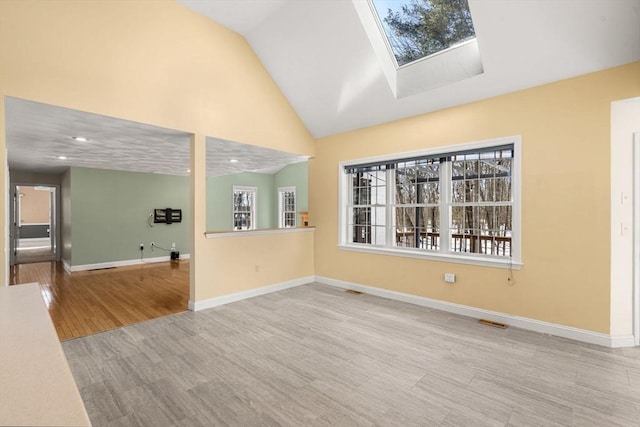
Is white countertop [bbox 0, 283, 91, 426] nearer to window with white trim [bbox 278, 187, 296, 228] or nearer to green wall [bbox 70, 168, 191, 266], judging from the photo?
green wall [bbox 70, 168, 191, 266]

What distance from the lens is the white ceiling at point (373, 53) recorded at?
9.19 feet

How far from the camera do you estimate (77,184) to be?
6801 millimetres

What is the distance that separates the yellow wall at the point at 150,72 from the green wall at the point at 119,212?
4.18 metres

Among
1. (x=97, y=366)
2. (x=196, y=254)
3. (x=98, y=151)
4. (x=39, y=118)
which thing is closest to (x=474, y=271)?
(x=196, y=254)

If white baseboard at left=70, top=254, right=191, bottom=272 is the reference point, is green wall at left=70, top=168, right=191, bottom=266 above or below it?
above

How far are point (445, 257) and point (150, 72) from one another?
435 cm

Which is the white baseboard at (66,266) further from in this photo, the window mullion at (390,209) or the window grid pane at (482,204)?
the window grid pane at (482,204)

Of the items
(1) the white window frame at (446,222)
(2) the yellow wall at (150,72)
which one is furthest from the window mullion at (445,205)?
(2) the yellow wall at (150,72)

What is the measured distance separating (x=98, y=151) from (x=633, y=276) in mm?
7482

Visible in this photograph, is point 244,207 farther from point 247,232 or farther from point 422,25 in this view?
point 422,25

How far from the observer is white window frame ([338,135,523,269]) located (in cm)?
353

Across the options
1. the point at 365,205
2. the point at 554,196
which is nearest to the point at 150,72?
the point at 365,205

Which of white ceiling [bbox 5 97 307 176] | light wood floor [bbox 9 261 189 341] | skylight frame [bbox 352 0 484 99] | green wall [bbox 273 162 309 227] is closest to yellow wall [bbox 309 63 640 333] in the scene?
skylight frame [bbox 352 0 484 99]

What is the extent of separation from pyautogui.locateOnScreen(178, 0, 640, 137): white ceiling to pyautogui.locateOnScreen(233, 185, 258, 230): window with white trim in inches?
196
